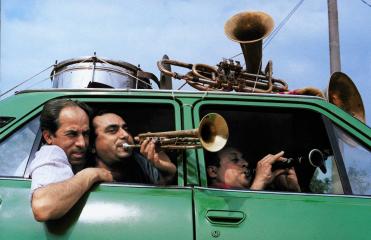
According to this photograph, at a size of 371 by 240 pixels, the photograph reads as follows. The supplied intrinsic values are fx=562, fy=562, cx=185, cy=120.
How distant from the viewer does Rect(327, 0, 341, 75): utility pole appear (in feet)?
25.0

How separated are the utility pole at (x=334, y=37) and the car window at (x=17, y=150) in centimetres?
512

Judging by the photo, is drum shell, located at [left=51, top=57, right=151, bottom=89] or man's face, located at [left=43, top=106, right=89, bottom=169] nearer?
man's face, located at [left=43, top=106, right=89, bottom=169]

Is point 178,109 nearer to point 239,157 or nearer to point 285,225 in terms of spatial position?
point 239,157

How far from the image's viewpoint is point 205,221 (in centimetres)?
305

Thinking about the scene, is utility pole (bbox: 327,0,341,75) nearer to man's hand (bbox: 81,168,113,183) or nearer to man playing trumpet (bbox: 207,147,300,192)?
man playing trumpet (bbox: 207,147,300,192)

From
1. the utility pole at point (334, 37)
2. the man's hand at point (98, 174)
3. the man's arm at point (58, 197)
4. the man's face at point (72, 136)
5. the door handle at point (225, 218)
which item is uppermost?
the utility pole at point (334, 37)

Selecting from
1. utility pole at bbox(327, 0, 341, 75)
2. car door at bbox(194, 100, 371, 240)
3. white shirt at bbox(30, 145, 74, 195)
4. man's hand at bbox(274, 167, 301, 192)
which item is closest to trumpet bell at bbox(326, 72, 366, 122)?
car door at bbox(194, 100, 371, 240)

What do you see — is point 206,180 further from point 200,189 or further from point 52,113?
point 52,113

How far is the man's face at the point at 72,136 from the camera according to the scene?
133 inches

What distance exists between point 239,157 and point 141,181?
76 centimetres

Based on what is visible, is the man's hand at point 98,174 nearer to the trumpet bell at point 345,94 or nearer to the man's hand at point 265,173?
the man's hand at point 265,173

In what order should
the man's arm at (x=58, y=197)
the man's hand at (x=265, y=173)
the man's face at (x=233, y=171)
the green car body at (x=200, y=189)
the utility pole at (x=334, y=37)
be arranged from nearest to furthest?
the man's arm at (x=58, y=197)
the green car body at (x=200, y=189)
the man's hand at (x=265, y=173)
the man's face at (x=233, y=171)
the utility pole at (x=334, y=37)

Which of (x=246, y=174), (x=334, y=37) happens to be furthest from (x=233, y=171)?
(x=334, y=37)

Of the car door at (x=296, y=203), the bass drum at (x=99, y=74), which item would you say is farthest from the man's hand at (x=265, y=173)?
the bass drum at (x=99, y=74)
